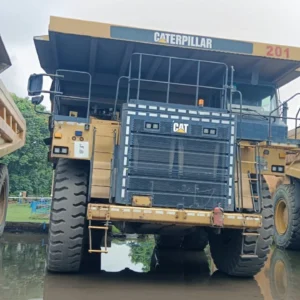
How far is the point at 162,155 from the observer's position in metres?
6.19

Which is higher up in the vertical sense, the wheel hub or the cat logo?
the cat logo

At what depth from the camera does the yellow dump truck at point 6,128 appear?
6.49 metres

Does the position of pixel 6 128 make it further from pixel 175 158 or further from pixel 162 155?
pixel 175 158

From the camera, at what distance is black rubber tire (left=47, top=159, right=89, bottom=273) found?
20.2 ft

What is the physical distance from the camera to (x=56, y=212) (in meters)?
6.15

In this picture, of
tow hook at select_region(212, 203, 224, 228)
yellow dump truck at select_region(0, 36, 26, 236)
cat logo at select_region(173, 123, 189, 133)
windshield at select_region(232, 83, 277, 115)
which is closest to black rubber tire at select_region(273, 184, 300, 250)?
windshield at select_region(232, 83, 277, 115)

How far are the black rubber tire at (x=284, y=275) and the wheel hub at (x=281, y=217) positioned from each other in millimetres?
1189

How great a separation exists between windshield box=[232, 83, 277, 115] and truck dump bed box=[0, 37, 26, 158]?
343 centimetres

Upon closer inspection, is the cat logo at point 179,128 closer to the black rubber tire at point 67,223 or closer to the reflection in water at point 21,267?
the black rubber tire at point 67,223

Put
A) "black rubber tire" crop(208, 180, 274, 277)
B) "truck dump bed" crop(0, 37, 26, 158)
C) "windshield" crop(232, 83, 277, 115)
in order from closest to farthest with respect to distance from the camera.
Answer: "truck dump bed" crop(0, 37, 26, 158)
"black rubber tire" crop(208, 180, 274, 277)
"windshield" crop(232, 83, 277, 115)

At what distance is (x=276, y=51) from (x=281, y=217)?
19.9ft

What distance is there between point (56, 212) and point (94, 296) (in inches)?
49.5

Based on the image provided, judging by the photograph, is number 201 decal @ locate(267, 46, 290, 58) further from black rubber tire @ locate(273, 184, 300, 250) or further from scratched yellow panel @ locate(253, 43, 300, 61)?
black rubber tire @ locate(273, 184, 300, 250)

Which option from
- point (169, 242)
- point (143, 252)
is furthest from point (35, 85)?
point (169, 242)
